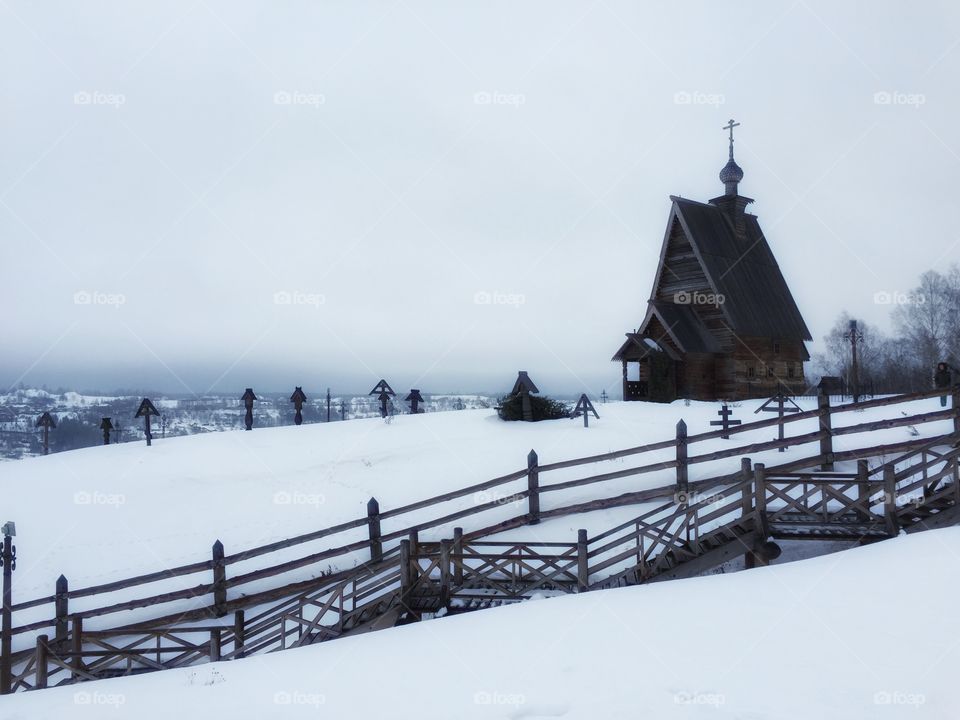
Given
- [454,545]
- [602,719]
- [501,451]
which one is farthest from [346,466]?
[602,719]

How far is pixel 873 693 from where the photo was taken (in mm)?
5344

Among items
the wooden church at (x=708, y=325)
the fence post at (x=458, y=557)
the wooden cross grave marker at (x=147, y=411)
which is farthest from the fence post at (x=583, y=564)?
the wooden cross grave marker at (x=147, y=411)

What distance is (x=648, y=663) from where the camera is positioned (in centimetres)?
638

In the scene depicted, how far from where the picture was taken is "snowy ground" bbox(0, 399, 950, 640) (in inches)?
589

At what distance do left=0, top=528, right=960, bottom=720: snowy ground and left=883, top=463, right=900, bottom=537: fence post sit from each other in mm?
1023

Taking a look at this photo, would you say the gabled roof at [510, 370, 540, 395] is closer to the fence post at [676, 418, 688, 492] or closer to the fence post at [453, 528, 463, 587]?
the fence post at [676, 418, 688, 492]

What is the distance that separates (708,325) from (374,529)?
68.6 feet

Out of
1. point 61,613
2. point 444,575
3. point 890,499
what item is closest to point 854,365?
point 890,499

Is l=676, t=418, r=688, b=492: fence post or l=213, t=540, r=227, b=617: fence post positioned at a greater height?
l=676, t=418, r=688, b=492: fence post

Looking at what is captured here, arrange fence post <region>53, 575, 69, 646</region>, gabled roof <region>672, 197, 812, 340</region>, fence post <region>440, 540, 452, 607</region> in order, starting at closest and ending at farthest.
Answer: fence post <region>440, 540, 452, 607</region> < fence post <region>53, 575, 69, 646</region> < gabled roof <region>672, 197, 812, 340</region>

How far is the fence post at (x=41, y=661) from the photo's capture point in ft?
34.7

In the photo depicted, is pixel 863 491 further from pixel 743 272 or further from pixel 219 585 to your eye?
pixel 743 272

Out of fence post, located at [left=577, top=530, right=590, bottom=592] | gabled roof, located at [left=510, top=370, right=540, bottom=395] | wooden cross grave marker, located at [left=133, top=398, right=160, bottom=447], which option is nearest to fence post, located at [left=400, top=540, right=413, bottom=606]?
fence post, located at [left=577, top=530, right=590, bottom=592]

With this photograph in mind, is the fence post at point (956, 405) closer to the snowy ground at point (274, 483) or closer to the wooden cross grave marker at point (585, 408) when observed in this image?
the snowy ground at point (274, 483)
